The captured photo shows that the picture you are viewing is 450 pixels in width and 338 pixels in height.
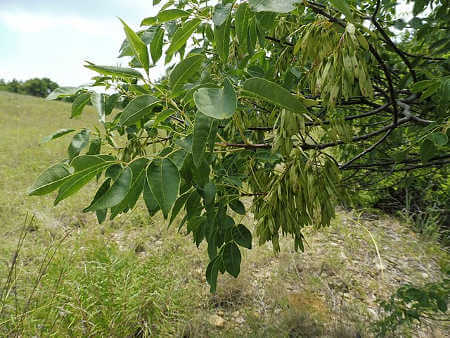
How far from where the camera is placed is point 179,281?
2367mm

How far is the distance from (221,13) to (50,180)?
1.59ft

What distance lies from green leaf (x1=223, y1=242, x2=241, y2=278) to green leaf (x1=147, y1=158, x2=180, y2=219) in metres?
0.48

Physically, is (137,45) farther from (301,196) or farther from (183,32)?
(301,196)

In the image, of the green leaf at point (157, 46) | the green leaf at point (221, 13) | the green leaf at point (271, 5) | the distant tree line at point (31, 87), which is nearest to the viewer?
the green leaf at point (271, 5)

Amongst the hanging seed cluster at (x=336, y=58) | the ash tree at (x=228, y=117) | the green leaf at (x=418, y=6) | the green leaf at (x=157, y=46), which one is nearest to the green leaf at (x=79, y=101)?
the ash tree at (x=228, y=117)

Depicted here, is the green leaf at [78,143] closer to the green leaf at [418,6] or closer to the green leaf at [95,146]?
the green leaf at [95,146]

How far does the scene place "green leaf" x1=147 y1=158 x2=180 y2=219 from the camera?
523mm

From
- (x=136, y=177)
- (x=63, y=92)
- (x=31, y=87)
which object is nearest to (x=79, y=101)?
(x=63, y=92)

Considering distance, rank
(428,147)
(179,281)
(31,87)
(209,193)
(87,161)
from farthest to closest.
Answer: (31,87) < (179,281) < (428,147) < (209,193) < (87,161)

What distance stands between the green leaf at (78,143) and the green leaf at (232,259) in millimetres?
525

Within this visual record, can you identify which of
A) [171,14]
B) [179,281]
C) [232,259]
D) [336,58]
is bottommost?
[179,281]

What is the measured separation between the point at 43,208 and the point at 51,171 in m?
4.13

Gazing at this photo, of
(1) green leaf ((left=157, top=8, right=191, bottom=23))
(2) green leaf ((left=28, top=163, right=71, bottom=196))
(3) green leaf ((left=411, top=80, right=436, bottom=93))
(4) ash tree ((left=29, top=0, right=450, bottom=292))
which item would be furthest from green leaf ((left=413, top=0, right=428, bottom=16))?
(2) green leaf ((left=28, top=163, right=71, bottom=196))

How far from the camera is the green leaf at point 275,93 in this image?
1.46ft
